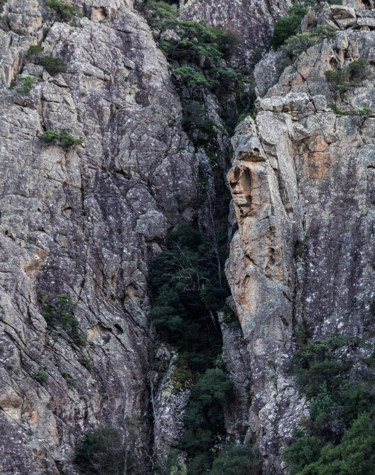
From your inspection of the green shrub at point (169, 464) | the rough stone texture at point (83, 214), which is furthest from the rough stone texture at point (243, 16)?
the green shrub at point (169, 464)

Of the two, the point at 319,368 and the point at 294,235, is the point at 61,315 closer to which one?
the point at 294,235

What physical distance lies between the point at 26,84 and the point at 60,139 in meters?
4.99

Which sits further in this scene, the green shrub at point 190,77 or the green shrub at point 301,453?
the green shrub at point 190,77

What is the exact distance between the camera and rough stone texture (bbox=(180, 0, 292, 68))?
2798 inches

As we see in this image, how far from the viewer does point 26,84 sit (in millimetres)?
53250

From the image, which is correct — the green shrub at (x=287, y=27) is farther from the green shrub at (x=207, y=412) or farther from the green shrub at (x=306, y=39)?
the green shrub at (x=207, y=412)

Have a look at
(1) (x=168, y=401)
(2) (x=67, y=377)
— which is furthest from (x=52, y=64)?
(1) (x=168, y=401)

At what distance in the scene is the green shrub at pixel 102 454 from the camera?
3888 cm

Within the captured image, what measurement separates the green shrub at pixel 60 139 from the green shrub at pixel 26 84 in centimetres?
349

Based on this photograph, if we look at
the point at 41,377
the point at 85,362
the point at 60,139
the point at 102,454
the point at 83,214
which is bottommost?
the point at 102,454

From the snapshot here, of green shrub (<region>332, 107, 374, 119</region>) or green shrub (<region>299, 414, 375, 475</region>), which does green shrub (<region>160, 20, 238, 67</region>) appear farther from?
green shrub (<region>299, 414, 375, 475</region>)

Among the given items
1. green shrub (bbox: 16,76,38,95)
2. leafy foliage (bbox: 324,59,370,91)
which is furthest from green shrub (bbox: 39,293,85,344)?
leafy foliage (bbox: 324,59,370,91)

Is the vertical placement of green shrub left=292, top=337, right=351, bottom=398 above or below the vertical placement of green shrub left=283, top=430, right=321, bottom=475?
above

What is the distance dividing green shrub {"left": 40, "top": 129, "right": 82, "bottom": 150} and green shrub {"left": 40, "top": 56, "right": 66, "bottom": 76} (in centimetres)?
594
